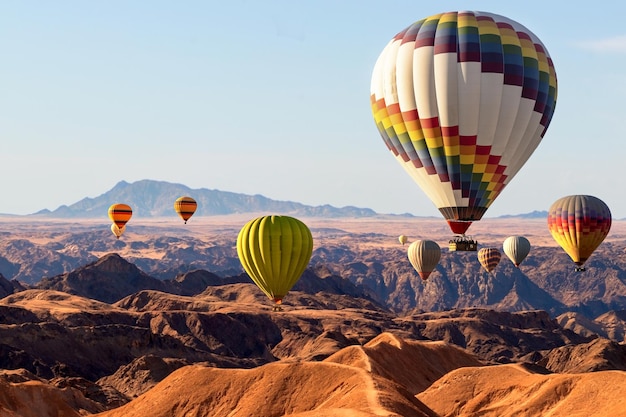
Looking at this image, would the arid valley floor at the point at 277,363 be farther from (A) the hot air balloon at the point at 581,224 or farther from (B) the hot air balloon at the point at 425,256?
(A) the hot air balloon at the point at 581,224

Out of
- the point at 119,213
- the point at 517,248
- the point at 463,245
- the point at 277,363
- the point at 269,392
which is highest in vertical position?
the point at 119,213

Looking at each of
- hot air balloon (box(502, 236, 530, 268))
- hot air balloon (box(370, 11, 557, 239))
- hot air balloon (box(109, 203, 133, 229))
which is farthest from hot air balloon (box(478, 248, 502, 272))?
hot air balloon (box(370, 11, 557, 239))

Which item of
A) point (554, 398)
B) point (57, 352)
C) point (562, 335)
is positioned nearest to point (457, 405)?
point (554, 398)

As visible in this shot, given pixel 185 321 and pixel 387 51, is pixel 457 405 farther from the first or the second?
pixel 185 321

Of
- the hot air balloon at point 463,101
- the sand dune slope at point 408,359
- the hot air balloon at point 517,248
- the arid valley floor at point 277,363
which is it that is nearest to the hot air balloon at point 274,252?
the arid valley floor at point 277,363

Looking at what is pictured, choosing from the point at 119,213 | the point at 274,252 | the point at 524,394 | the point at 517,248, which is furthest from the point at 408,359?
the point at 119,213

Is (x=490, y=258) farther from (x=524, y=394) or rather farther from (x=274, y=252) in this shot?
(x=274, y=252)
